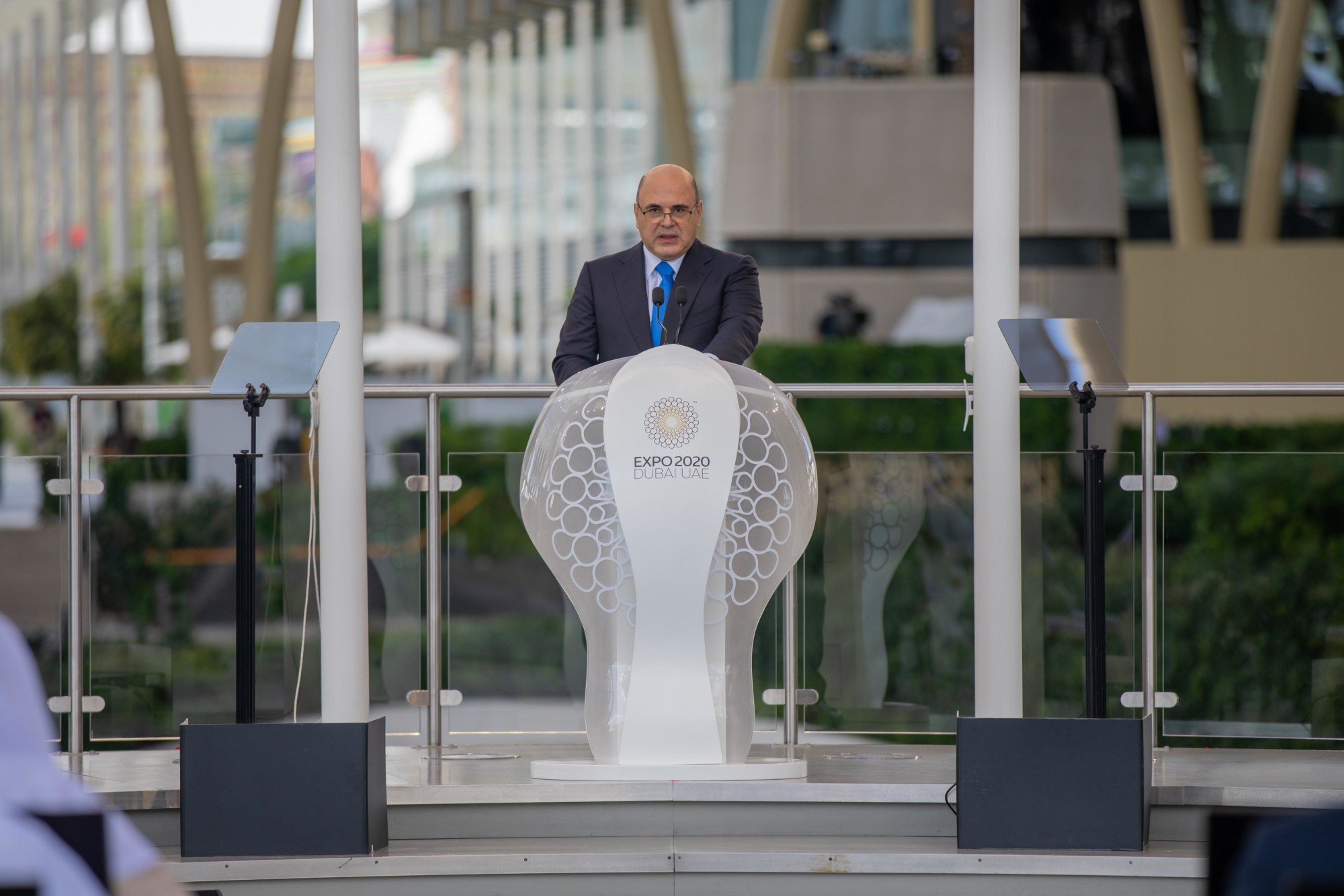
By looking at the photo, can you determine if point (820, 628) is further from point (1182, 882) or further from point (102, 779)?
point (102, 779)

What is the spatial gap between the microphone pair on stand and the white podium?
16 centimetres

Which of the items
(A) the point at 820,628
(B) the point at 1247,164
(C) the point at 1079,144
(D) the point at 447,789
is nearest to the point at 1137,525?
(A) the point at 820,628

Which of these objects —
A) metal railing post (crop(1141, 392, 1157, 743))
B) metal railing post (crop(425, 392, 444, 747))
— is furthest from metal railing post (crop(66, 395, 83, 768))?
metal railing post (crop(1141, 392, 1157, 743))

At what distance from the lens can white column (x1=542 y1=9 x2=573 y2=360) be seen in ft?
106

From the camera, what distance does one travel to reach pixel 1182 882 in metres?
4.19

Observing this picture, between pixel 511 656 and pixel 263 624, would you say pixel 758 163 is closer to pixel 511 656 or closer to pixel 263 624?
pixel 511 656

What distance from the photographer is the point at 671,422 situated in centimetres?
448

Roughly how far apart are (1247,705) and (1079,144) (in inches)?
352

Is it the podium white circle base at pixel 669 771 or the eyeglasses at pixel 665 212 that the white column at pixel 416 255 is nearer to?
the eyeglasses at pixel 665 212

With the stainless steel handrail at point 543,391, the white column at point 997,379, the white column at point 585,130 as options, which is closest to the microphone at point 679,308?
the stainless steel handrail at point 543,391

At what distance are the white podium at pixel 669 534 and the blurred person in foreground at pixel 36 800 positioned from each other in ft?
7.28

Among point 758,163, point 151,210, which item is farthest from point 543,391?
point 151,210

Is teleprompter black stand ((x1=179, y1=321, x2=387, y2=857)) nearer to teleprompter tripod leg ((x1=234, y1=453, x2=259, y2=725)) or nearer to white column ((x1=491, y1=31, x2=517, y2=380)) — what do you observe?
teleprompter tripod leg ((x1=234, y1=453, x2=259, y2=725))

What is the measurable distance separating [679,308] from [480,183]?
101 feet
